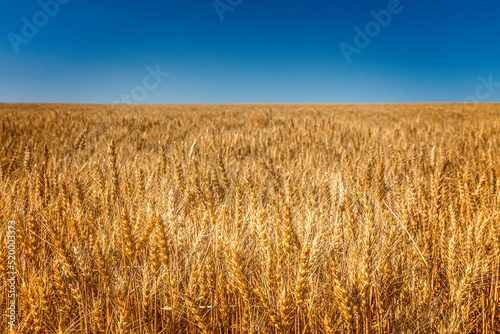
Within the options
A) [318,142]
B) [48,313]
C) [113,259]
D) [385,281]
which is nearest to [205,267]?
[113,259]

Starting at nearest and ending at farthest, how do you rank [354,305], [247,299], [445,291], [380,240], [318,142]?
[354,305] < [247,299] < [380,240] < [445,291] < [318,142]

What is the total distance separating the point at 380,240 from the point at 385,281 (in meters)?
0.17

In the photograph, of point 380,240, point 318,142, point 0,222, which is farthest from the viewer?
point 318,142

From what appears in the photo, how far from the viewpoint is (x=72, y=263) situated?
3.21ft

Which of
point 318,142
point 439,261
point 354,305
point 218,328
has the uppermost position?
point 318,142

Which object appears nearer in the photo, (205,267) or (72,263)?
(72,263)

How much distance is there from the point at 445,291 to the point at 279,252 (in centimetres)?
94

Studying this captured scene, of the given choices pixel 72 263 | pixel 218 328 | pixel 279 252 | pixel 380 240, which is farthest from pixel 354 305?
pixel 72 263

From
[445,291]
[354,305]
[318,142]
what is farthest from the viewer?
[318,142]

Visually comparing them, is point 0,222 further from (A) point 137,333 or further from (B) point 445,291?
(B) point 445,291

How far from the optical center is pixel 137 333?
39.6 inches

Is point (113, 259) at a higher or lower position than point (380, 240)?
lower

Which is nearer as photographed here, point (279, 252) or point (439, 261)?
point (279, 252)

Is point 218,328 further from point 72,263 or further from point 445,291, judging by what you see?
point 445,291
